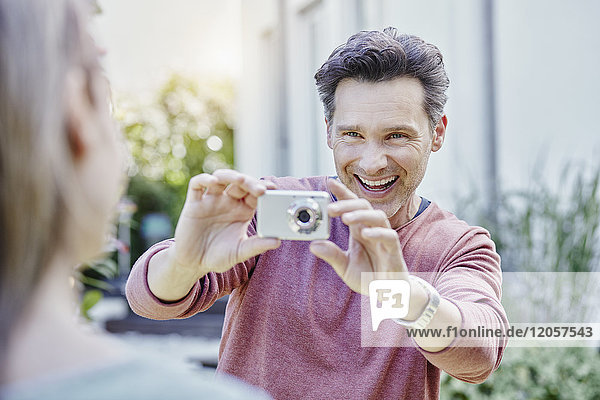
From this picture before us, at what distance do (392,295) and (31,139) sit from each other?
0.72m

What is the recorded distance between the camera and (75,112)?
0.68 metres

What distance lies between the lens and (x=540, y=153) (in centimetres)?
337

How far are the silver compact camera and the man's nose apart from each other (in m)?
0.31

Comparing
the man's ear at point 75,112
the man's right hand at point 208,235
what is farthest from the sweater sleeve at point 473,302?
the man's ear at point 75,112

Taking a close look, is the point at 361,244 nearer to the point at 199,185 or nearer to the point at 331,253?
the point at 331,253

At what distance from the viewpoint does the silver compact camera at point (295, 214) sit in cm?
116

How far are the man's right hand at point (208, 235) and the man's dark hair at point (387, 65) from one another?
1.26ft

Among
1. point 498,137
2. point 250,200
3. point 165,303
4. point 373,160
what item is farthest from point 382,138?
point 498,137

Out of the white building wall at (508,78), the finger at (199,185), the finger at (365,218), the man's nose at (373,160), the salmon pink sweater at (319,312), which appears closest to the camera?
the finger at (365,218)

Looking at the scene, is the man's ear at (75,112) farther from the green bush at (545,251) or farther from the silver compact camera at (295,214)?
the green bush at (545,251)

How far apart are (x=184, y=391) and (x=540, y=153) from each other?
9.90 feet

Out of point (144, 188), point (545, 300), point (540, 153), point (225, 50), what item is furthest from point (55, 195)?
point (225, 50)

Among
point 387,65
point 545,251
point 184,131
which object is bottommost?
point 545,251

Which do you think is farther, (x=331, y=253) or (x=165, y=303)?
(x=165, y=303)
